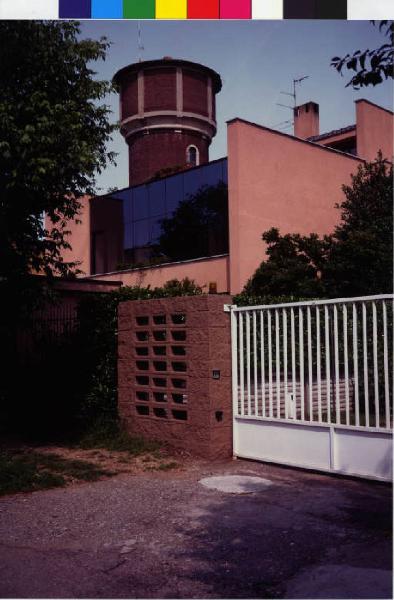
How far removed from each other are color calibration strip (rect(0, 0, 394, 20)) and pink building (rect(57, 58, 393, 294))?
42.1 ft

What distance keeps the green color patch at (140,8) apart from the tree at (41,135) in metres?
4.18

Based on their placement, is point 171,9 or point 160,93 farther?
point 160,93

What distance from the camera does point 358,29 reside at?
4.98 m

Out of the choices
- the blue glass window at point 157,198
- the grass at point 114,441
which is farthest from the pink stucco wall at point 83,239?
the grass at point 114,441

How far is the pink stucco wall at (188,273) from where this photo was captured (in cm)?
2189

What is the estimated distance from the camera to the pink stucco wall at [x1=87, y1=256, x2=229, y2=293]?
862 inches

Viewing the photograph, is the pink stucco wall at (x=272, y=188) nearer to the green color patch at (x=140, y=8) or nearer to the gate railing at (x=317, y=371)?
the gate railing at (x=317, y=371)

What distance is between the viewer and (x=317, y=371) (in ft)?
24.4

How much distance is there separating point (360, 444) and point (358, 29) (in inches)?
169

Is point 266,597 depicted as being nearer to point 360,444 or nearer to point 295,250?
point 360,444

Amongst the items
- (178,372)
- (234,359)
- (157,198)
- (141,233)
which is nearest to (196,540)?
(234,359)

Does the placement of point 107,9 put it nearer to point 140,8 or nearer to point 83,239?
point 140,8

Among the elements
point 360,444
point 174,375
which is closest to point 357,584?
point 360,444

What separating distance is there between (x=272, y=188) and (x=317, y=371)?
15376mm
